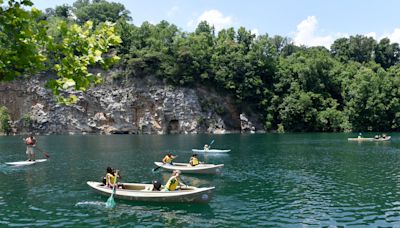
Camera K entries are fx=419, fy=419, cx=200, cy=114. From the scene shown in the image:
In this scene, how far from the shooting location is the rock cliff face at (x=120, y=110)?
10431 centimetres

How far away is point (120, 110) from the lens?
4198 inches

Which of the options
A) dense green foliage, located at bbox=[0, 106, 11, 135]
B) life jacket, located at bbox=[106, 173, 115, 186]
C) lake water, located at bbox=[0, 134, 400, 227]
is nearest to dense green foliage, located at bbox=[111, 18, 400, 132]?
dense green foliage, located at bbox=[0, 106, 11, 135]

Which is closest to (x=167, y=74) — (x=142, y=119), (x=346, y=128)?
(x=142, y=119)

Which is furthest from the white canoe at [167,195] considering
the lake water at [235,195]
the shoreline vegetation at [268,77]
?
the shoreline vegetation at [268,77]

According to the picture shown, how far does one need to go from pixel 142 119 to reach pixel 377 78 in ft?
203

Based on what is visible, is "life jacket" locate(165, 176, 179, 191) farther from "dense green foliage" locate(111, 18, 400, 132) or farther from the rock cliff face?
"dense green foliage" locate(111, 18, 400, 132)

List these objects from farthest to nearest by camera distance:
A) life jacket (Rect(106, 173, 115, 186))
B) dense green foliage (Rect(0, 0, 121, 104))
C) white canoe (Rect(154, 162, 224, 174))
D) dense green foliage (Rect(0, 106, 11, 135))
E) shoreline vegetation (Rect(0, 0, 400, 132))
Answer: shoreline vegetation (Rect(0, 0, 400, 132)), dense green foliage (Rect(0, 106, 11, 135)), white canoe (Rect(154, 162, 224, 174)), life jacket (Rect(106, 173, 115, 186)), dense green foliage (Rect(0, 0, 121, 104))

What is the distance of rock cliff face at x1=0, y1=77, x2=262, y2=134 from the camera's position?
104 m

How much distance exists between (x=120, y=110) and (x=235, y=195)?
3252 inches

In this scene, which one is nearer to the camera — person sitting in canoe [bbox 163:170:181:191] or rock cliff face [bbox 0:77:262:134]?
person sitting in canoe [bbox 163:170:181:191]

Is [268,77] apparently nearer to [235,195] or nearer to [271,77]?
[271,77]

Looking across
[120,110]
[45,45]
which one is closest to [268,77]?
[120,110]

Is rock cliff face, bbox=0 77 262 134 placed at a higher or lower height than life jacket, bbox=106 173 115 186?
higher

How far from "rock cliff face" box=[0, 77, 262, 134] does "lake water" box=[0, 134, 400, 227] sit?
58.8 metres
